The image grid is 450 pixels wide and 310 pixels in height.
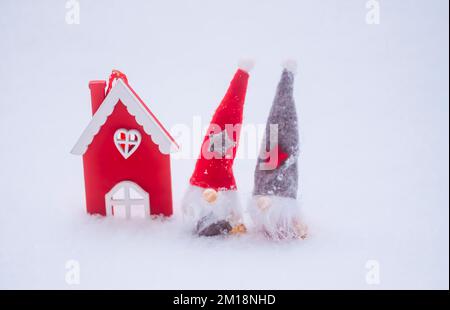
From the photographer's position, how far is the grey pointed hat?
1655mm

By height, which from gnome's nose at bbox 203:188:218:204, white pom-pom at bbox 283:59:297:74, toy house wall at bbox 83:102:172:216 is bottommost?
gnome's nose at bbox 203:188:218:204

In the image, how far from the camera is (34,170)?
2.34 meters

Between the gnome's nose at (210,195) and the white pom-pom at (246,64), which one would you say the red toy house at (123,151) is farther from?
the white pom-pom at (246,64)

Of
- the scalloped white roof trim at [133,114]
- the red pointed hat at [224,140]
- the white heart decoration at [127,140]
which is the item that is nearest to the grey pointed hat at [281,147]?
the red pointed hat at [224,140]

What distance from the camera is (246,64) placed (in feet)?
5.40

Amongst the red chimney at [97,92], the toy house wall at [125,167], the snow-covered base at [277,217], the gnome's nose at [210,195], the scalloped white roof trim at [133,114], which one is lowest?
the snow-covered base at [277,217]

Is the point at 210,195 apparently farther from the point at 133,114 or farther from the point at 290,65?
the point at 290,65

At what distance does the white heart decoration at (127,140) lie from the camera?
71.1 inches

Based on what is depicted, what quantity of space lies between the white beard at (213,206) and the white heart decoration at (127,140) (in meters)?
0.26

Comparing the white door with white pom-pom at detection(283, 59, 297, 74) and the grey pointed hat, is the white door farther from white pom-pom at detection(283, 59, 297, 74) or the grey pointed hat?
white pom-pom at detection(283, 59, 297, 74)

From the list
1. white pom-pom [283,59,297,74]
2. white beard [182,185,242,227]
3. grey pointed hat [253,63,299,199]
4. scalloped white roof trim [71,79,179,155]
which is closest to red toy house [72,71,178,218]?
scalloped white roof trim [71,79,179,155]

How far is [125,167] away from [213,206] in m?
0.37

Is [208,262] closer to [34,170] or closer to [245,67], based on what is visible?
[245,67]

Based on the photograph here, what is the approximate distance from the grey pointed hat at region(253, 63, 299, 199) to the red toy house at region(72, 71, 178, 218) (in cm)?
34
